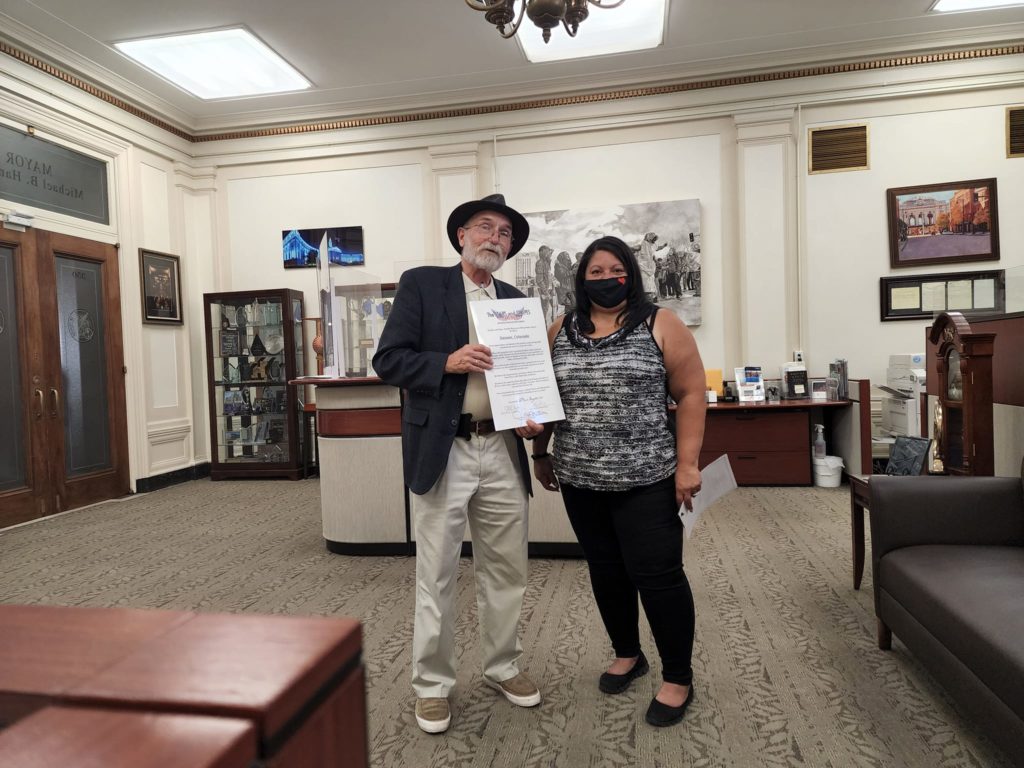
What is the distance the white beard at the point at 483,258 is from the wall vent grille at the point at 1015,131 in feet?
19.4

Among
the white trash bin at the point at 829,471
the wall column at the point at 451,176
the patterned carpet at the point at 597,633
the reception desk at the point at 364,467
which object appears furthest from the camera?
the wall column at the point at 451,176

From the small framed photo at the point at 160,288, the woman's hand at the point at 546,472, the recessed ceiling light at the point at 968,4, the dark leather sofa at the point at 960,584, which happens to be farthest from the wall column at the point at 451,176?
the dark leather sofa at the point at 960,584

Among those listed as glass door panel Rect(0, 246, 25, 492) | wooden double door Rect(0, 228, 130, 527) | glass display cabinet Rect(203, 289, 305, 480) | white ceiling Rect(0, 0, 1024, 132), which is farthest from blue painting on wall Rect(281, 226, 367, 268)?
glass door panel Rect(0, 246, 25, 492)

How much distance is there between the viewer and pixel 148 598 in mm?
3242

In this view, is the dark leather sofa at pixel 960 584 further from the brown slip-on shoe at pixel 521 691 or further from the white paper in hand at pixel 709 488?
the brown slip-on shoe at pixel 521 691

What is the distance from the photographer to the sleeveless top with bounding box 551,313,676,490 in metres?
1.89

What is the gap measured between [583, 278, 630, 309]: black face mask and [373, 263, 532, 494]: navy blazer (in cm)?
40

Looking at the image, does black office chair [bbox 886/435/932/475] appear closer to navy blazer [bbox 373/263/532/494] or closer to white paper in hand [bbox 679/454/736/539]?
white paper in hand [bbox 679/454/736/539]

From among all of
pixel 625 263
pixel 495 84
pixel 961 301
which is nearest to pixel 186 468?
pixel 495 84

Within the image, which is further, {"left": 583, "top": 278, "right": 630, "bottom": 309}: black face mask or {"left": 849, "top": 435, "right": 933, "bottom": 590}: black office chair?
{"left": 849, "top": 435, "right": 933, "bottom": 590}: black office chair

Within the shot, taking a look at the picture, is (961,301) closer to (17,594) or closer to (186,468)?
(17,594)

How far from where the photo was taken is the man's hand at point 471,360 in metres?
1.89

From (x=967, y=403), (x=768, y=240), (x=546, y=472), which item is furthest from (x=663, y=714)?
(x=768, y=240)

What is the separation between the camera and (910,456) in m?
2.89
